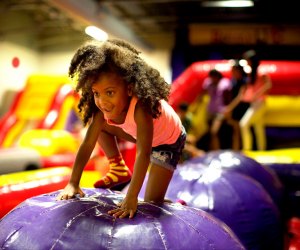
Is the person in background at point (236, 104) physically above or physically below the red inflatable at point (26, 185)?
above

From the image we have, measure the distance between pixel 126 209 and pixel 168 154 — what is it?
615 millimetres

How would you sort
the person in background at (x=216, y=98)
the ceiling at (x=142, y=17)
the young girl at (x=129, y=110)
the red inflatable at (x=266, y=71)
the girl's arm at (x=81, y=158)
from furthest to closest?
the ceiling at (x=142, y=17)
the red inflatable at (x=266, y=71)
the person in background at (x=216, y=98)
the girl's arm at (x=81, y=158)
the young girl at (x=129, y=110)

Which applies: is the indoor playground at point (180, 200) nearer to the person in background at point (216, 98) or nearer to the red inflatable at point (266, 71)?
the person in background at point (216, 98)

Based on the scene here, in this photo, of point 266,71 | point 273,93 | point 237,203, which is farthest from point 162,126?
point 273,93

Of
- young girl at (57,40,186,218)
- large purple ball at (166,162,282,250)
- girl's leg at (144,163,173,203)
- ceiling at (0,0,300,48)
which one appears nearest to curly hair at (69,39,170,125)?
young girl at (57,40,186,218)

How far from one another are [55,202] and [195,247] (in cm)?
64

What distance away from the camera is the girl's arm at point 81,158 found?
2.04 metres

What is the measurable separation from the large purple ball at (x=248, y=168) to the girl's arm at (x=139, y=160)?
1949mm

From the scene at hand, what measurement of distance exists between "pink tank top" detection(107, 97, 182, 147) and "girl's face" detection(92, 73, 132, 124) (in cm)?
5

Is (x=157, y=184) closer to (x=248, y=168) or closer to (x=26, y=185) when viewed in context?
(x=26, y=185)

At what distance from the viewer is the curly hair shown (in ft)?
6.30

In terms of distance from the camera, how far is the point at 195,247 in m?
1.66

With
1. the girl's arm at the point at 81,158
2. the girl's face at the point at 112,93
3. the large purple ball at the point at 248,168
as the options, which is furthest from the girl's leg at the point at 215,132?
the girl's face at the point at 112,93

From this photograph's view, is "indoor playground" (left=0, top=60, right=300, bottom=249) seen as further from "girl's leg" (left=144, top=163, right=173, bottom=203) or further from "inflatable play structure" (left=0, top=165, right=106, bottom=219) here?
"girl's leg" (left=144, top=163, right=173, bottom=203)
